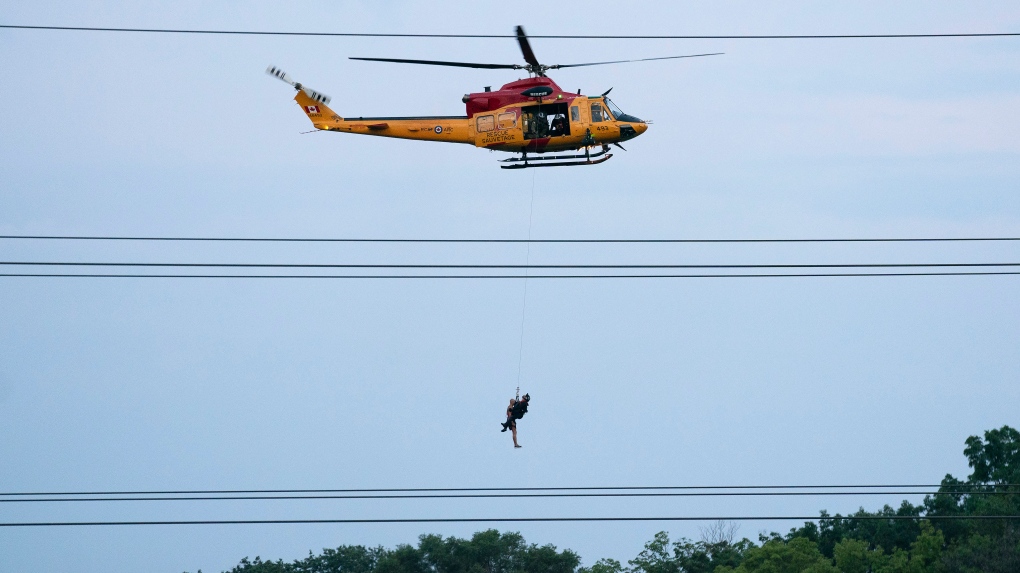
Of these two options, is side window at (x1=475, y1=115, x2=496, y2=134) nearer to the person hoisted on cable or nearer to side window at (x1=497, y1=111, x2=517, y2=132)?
side window at (x1=497, y1=111, x2=517, y2=132)

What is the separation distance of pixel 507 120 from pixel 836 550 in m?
33.6

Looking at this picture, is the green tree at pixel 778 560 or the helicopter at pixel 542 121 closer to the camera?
the helicopter at pixel 542 121

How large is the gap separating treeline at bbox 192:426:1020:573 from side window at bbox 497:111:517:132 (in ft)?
95.8

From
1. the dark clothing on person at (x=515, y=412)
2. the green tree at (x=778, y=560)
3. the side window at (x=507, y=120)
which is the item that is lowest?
the dark clothing on person at (x=515, y=412)

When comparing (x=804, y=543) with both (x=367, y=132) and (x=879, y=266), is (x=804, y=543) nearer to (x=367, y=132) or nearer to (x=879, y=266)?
(x=367, y=132)

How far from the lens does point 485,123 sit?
89.6ft

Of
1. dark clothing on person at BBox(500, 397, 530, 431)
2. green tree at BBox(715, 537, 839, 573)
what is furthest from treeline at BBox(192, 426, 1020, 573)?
dark clothing on person at BBox(500, 397, 530, 431)

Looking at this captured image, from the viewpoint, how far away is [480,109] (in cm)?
2747

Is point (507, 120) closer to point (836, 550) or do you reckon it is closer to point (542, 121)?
point (542, 121)

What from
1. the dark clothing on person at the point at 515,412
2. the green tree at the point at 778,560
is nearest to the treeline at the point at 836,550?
the green tree at the point at 778,560

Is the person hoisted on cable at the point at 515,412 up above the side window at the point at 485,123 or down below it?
below

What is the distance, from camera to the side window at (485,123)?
27.2 m

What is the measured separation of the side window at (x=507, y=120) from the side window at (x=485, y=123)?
0.59 feet

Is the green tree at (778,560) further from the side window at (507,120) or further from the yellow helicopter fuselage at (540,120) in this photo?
the side window at (507,120)
